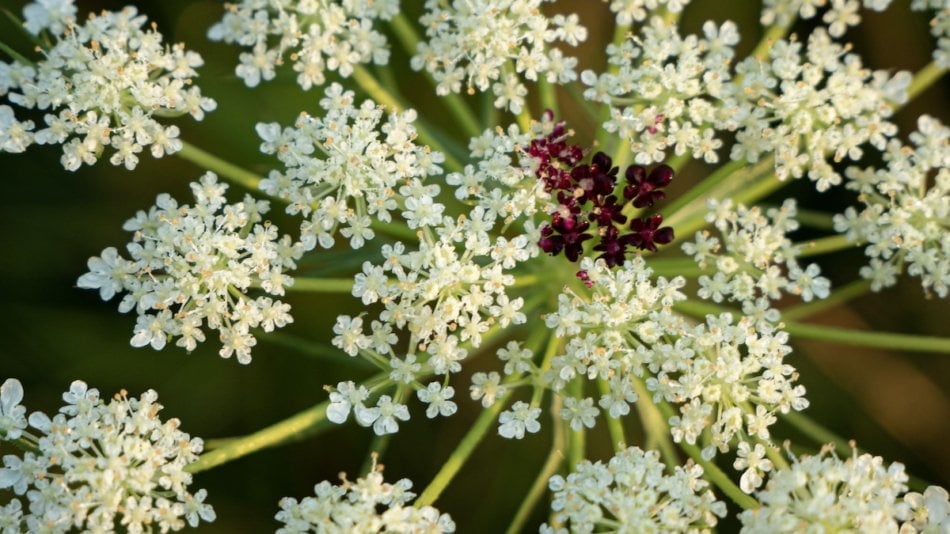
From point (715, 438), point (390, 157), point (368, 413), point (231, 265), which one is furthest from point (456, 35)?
point (715, 438)

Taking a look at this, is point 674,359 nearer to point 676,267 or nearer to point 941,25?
point 676,267

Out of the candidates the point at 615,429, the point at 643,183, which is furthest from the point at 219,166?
the point at 615,429

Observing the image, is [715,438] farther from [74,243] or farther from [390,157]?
[74,243]

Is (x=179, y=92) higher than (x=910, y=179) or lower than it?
lower

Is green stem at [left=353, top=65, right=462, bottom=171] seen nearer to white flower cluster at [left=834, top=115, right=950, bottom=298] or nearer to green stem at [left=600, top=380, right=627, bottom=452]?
green stem at [left=600, top=380, right=627, bottom=452]

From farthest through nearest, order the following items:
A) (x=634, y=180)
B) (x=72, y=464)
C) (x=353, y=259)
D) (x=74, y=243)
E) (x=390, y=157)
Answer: (x=74, y=243), (x=353, y=259), (x=390, y=157), (x=634, y=180), (x=72, y=464)

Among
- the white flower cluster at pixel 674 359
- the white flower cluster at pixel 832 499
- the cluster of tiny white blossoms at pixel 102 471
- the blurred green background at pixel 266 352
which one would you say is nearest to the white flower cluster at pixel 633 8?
the white flower cluster at pixel 674 359
